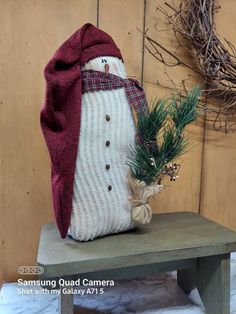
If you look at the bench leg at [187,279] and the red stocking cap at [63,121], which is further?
the bench leg at [187,279]

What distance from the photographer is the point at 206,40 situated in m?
0.78

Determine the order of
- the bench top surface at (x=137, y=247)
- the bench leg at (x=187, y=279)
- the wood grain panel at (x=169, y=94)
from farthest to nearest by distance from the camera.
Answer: the wood grain panel at (x=169, y=94), the bench leg at (x=187, y=279), the bench top surface at (x=137, y=247)

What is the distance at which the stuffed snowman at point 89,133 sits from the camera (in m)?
0.56

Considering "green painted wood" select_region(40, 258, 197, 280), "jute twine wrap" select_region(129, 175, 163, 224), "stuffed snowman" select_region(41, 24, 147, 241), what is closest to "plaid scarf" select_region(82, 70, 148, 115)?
"stuffed snowman" select_region(41, 24, 147, 241)

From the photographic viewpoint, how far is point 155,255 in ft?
1.82

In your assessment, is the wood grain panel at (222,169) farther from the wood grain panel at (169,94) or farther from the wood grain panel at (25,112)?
the wood grain panel at (25,112)

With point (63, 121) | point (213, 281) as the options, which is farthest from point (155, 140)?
point (213, 281)

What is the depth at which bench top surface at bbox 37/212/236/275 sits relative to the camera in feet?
1.74

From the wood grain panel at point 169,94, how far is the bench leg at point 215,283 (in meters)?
0.22

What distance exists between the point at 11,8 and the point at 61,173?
40 cm

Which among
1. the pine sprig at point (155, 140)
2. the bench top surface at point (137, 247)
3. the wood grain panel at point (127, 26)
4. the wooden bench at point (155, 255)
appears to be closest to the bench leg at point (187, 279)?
the wooden bench at point (155, 255)

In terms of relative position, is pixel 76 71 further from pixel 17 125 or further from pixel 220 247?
pixel 220 247

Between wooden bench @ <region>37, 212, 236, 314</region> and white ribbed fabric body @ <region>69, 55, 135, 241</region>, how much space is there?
0.03m

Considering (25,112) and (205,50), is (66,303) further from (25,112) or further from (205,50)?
Result: (205,50)
